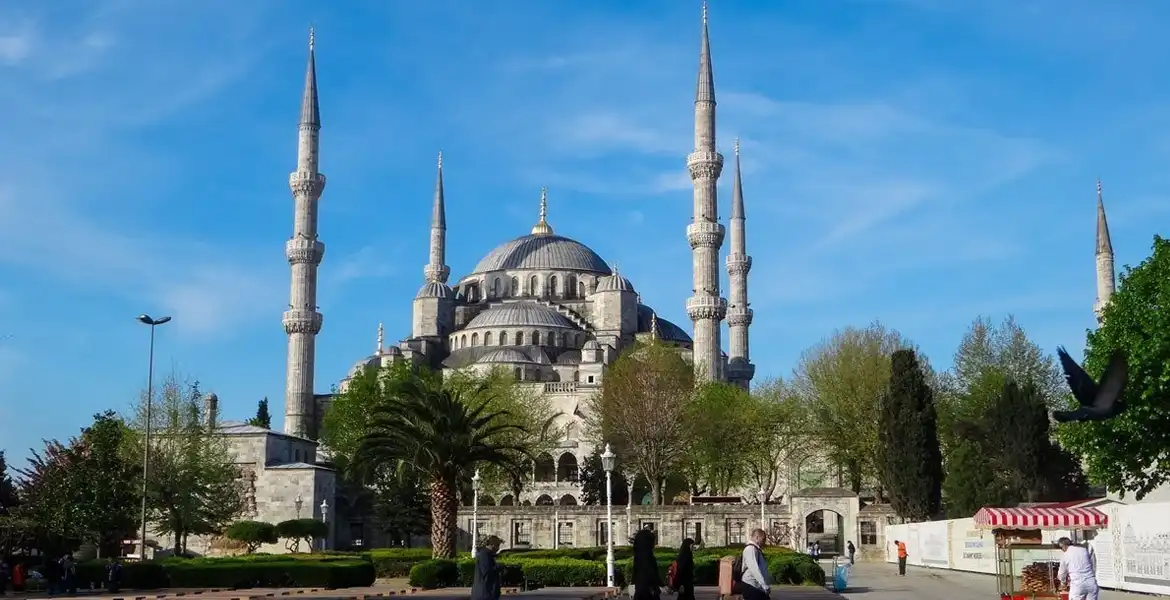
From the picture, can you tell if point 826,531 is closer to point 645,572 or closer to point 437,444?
point 437,444

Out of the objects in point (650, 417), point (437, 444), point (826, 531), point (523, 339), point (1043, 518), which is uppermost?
point (523, 339)

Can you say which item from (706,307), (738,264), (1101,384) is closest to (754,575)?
(1101,384)

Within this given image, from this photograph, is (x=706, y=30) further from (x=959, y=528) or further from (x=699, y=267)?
(x=959, y=528)

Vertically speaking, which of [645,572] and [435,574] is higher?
[645,572]

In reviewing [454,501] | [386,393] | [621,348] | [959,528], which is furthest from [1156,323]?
[621,348]

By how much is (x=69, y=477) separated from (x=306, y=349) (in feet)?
116

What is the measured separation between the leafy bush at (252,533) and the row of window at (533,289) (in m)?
45.5

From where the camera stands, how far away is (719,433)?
2135 inches

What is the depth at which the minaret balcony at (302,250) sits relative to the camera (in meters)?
70.4

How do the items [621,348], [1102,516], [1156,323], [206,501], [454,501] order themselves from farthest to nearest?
[621,348] < [206,501] < [454,501] < [1156,323] < [1102,516]

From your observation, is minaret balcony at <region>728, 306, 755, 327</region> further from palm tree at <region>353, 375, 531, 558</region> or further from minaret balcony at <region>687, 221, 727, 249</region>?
palm tree at <region>353, 375, 531, 558</region>

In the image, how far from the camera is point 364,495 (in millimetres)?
60781

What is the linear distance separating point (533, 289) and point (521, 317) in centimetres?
959

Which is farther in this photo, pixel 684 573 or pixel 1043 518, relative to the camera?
pixel 1043 518
